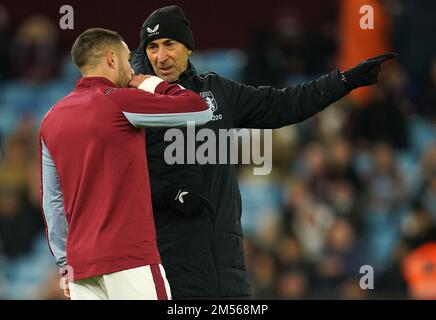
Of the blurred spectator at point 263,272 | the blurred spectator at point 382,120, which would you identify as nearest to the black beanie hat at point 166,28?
the blurred spectator at point 263,272

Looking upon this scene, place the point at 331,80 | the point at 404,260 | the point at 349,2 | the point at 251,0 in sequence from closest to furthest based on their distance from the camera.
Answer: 1. the point at 331,80
2. the point at 404,260
3. the point at 349,2
4. the point at 251,0

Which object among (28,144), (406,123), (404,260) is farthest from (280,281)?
(28,144)

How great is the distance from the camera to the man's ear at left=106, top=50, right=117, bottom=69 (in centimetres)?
431

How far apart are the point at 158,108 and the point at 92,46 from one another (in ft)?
1.18

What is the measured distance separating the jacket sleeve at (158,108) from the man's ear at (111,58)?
0.14m

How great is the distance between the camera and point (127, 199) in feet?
13.7

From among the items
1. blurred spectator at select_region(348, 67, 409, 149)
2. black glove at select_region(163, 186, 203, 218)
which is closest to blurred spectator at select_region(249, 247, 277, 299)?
blurred spectator at select_region(348, 67, 409, 149)

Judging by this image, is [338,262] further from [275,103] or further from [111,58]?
[111,58]

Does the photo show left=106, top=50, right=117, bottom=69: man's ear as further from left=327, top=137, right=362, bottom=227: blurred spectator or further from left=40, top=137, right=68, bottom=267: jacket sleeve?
left=327, top=137, right=362, bottom=227: blurred spectator

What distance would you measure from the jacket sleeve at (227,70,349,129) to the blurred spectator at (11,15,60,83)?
238 inches

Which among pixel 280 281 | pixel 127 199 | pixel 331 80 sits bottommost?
pixel 280 281

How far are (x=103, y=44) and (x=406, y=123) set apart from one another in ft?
18.8

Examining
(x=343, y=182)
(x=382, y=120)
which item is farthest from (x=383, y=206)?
(x=382, y=120)
